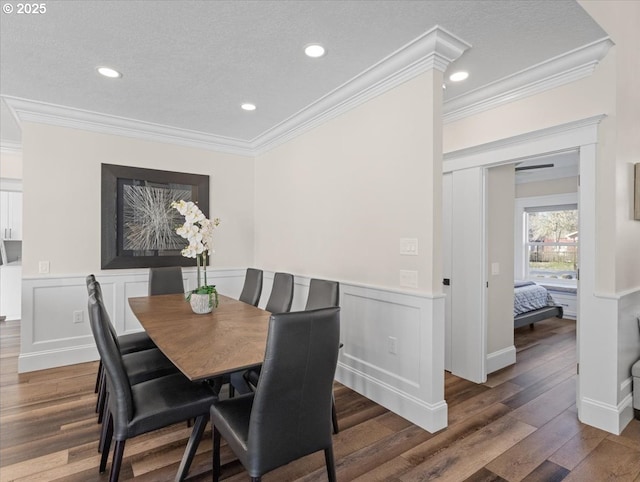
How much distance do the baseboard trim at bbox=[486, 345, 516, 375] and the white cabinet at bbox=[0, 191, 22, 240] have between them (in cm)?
Result: 724

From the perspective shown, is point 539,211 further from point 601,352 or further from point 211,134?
point 211,134

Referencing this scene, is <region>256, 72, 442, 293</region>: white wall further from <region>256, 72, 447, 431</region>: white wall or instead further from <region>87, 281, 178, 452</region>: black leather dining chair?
<region>87, 281, 178, 452</region>: black leather dining chair

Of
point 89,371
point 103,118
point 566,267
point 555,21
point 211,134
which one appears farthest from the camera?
point 566,267

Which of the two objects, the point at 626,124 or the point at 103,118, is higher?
the point at 103,118

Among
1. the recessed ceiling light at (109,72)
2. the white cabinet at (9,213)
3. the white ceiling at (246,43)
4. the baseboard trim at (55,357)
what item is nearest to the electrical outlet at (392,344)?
the white ceiling at (246,43)

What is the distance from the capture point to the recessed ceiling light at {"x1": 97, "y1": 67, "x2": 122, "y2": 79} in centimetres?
279

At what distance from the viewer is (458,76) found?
110 inches

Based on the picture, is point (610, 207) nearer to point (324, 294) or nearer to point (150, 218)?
point (324, 294)

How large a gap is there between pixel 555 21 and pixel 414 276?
1.84 metres

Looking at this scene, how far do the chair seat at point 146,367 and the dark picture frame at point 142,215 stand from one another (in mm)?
→ 1901

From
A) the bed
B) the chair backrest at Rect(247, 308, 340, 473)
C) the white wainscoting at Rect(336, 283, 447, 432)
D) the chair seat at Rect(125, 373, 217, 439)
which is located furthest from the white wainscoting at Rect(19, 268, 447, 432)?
the bed

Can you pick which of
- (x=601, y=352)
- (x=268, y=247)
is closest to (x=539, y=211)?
(x=601, y=352)

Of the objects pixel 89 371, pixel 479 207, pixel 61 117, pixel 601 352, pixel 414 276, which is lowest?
pixel 89 371

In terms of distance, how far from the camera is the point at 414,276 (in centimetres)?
258
